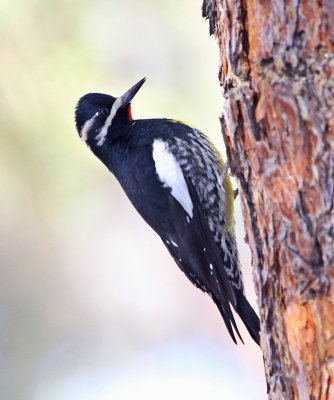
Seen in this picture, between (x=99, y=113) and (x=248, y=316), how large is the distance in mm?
1455

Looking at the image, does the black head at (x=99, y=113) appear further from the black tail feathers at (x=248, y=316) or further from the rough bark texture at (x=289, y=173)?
the rough bark texture at (x=289, y=173)

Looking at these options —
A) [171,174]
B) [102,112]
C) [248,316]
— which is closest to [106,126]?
[102,112]

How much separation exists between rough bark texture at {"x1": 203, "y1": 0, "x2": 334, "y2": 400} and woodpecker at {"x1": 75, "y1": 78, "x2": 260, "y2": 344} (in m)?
1.44

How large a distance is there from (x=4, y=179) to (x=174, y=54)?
182 cm

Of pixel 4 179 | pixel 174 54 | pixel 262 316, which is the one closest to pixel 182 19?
pixel 174 54

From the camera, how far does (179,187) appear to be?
432 cm

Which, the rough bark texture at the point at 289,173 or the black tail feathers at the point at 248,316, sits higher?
the rough bark texture at the point at 289,173

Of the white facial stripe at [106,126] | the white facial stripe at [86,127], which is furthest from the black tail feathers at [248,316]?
the white facial stripe at [86,127]

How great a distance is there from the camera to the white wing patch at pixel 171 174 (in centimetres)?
429

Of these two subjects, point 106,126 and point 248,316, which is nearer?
point 248,316

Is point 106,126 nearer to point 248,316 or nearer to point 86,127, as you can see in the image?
point 86,127

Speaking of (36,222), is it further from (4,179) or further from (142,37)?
(142,37)

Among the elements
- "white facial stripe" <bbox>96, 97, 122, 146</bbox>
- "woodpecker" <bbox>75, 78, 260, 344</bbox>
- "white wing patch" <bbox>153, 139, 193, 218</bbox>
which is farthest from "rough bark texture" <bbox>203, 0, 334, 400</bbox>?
"white facial stripe" <bbox>96, 97, 122, 146</bbox>

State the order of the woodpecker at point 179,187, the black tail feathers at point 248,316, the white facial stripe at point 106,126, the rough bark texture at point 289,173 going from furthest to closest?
the white facial stripe at point 106,126 → the woodpecker at point 179,187 → the black tail feathers at point 248,316 → the rough bark texture at point 289,173
